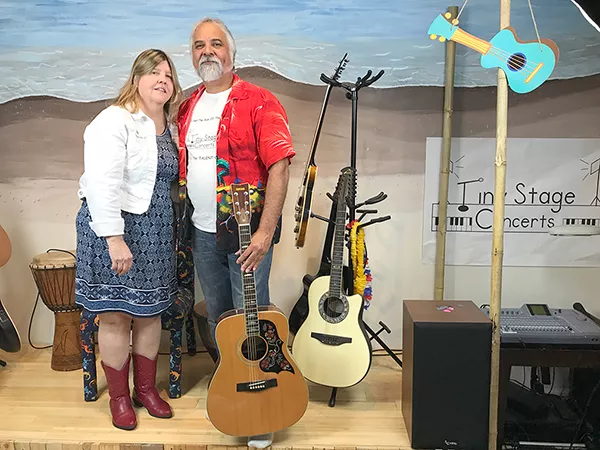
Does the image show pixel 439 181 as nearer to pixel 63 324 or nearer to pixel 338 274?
pixel 338 274

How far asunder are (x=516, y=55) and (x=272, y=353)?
53.1 inches

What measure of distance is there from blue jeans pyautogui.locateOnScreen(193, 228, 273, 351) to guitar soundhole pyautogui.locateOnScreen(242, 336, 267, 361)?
7.5 inches

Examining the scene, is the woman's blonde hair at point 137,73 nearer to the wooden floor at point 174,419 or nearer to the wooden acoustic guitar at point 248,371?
the wooden acoustic guitar at point 248,371

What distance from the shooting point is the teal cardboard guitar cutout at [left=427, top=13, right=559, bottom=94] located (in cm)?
179

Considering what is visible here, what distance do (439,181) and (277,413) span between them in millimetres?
1393

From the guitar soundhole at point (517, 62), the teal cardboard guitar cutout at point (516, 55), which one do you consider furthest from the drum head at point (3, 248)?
the guitar soundhole at point (517, 62)

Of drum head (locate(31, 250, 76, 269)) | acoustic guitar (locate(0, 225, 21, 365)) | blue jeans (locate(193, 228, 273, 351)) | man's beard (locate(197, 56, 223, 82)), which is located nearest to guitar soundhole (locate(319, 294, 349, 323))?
blue jeans (locate(193, 228, 273, 351))

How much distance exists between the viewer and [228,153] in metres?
1.97

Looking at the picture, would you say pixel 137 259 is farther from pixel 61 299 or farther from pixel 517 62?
pixel 517 62

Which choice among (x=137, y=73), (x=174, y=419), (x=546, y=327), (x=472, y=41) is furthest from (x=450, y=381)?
(x=137, y=73)

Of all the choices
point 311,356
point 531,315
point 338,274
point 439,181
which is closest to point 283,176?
point 338,274

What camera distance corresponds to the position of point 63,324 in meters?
2.54

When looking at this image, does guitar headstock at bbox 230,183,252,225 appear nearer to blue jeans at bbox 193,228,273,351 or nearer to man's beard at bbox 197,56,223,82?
blue jeans at bbox 193,228,273,351

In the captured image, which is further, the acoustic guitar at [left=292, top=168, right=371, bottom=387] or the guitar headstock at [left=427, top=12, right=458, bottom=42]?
the acoustic guitar at [left=292, top=168, right=371, bottom=387]
